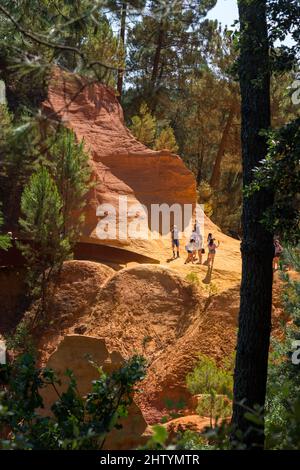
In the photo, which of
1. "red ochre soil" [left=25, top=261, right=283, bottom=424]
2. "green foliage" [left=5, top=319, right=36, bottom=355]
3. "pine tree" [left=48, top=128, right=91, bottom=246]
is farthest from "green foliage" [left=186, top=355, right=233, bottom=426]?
"pine tree" [left=48, top=128, right=91, bottom=246]

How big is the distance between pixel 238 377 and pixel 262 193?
6.58 ft

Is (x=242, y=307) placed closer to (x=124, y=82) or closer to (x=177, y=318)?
(x=177, y=318)

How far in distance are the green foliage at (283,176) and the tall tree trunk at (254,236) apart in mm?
527

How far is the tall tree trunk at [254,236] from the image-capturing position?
6.92 metres

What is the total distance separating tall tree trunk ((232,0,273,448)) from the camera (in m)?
6.92

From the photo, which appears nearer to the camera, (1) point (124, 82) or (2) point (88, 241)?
(2) point (88, 241)

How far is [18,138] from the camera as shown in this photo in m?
4.41

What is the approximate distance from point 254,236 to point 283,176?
1022 millimetres

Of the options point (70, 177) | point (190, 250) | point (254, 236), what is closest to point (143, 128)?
point (190, 250)

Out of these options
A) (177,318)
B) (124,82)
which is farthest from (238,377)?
(124,82)

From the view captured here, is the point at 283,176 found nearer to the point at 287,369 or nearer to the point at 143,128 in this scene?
the point at 287,369

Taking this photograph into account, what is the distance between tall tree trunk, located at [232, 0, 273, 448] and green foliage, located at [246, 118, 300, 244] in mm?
527

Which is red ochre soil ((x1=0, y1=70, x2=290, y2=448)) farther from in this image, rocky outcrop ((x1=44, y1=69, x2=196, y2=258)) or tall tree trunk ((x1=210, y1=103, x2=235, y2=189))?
tall tree trunk ((x1=210, y1=103, x2=235, y2=189))

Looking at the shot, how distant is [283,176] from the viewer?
626 centimetres
